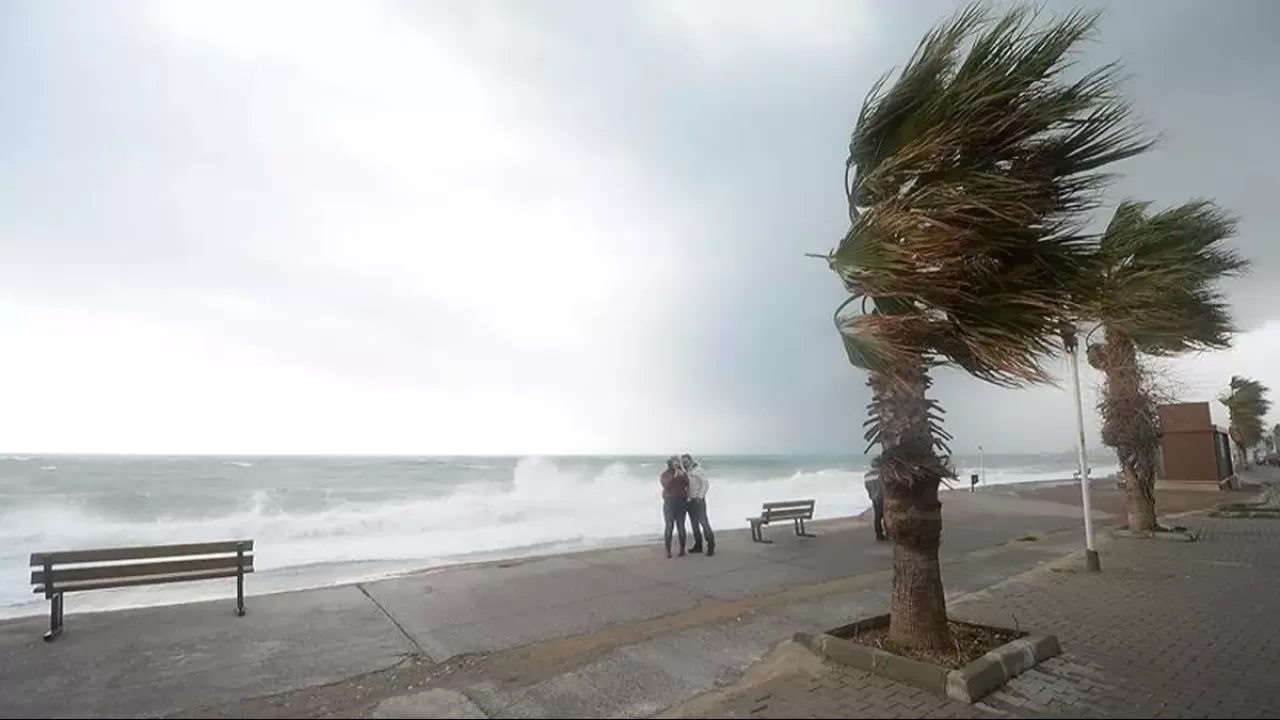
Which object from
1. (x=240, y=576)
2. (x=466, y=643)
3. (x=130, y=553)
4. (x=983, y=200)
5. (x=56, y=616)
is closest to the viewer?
(x=983, y=200)

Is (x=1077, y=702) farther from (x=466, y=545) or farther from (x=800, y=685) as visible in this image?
(x=466, y=545)

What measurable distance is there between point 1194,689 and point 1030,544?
26.3ft

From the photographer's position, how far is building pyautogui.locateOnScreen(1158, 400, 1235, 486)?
25422 millimetres

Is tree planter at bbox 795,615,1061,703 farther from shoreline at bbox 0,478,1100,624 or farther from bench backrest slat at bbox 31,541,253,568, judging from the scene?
bench backrest slat at bbox 31,541,253,568

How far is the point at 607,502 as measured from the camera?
99.5 ft

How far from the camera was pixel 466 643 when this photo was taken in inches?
225

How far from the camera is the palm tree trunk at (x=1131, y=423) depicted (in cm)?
1174

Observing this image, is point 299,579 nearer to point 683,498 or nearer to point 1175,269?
point 683,498

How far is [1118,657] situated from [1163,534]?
9158mm

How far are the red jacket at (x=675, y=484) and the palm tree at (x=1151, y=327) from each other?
694 cm

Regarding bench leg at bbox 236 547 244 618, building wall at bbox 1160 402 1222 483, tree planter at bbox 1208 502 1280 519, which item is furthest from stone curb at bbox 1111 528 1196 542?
building wall at bbox 1160 402 1222 483

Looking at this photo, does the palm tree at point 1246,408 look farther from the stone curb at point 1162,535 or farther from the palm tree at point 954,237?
the palm tree at point 954,237

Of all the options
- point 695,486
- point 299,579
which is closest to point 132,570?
point 299,579

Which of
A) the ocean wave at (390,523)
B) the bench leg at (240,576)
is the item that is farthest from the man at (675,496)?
the bench leg at (240,576)
